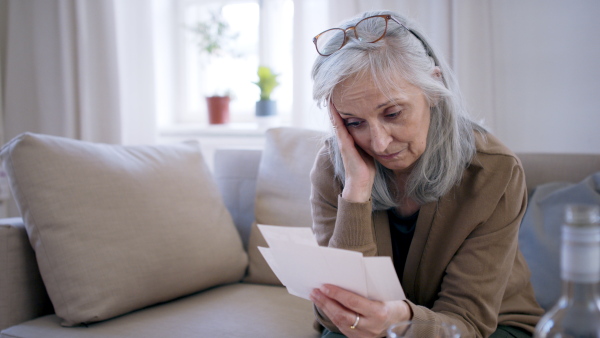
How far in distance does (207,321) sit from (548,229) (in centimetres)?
96

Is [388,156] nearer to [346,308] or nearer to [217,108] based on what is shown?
[346,308]

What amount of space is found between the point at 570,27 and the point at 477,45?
0.31m

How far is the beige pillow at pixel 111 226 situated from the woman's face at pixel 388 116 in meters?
0.74

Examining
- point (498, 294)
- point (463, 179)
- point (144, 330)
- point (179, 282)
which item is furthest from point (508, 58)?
point (144, 330)

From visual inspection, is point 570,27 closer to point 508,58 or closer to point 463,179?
point 508,58

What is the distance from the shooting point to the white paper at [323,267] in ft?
2.85

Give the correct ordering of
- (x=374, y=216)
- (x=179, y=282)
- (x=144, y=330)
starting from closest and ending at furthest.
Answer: (x=374, y=216)
(x=144, y=330)
(x=179, y=282)

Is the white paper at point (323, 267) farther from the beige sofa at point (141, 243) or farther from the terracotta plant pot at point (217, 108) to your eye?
the terracotta plant pot at point (217, 108)

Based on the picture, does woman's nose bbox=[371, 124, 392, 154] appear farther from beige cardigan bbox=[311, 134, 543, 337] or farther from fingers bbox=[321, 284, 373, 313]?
fingers bbox=[321, 284, 373, 313]

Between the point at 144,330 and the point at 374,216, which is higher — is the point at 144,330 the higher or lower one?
the lower one

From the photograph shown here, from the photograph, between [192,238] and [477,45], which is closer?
[192,238]

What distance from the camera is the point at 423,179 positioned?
1.22 meters

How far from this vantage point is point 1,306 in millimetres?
1486

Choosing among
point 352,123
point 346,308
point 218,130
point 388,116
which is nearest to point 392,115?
point 388,116
